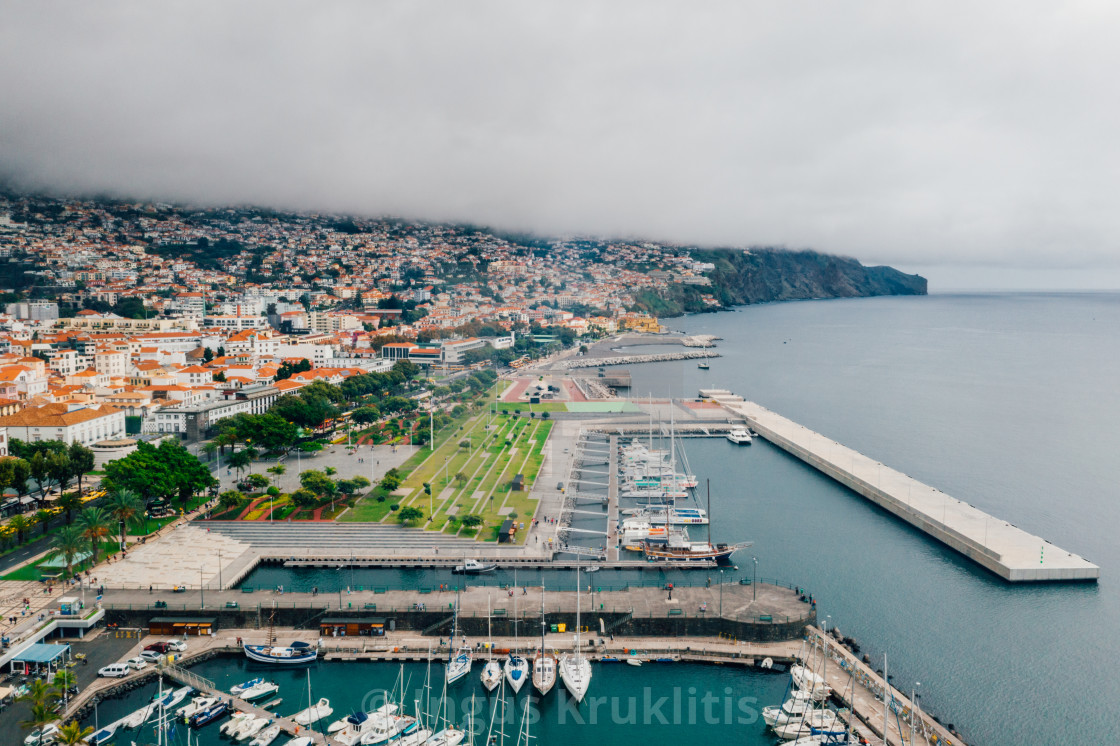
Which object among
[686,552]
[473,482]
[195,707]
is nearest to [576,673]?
[195,707]

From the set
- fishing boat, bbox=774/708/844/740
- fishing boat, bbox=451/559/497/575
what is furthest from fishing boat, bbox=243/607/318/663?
fishing boat, bbox=774/708/844/740

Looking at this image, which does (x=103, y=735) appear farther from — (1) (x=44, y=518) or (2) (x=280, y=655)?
(1) (x=44, y=518)

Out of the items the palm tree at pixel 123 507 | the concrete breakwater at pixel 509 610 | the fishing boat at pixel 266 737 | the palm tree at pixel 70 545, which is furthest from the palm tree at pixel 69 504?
the fishing boat at pixel 266 737

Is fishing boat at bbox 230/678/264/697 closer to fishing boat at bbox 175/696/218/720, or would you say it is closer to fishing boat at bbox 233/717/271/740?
fishing boat at bbox 175/696/218/720

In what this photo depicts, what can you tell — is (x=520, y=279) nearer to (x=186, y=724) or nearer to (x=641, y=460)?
(x=641, y=460)

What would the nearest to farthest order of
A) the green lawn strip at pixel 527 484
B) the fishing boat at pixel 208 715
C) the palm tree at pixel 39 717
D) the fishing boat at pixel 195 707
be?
the palm tree at pixel 39 717 < the fishing boat at pixel 208 715 < the fishing boat at pixel 195 707 < the green lawn strip at pixel 527 484

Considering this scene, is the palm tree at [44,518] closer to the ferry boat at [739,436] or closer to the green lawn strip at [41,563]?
the green lawn strip at [41,563]
